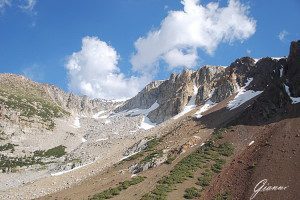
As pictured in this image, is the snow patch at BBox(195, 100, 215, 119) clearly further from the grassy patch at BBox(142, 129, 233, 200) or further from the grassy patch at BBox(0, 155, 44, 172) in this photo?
the grassy patch at BBox(0, 155, 44, 172)

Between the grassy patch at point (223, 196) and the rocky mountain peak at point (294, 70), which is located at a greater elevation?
the rocky mountain peak at point (294, 70)

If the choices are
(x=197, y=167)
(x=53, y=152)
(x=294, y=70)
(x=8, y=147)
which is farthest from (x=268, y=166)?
(x=8, y=147)

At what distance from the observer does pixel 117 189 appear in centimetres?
5319

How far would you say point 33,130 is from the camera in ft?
655

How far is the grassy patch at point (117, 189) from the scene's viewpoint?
168 ft

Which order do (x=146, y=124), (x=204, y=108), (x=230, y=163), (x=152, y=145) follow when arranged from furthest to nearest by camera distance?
(x=146, y=124) < (x=204, y=108) < (x=152, y=145) < (x=230, y=163)

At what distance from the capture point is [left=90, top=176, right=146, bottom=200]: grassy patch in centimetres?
5112

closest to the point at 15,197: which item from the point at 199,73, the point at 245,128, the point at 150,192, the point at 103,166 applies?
the point at 103,166

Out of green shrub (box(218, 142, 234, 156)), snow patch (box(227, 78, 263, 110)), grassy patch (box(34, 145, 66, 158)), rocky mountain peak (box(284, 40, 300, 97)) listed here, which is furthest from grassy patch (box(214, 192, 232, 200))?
grassy patch (box(34, 145, 66, 158))

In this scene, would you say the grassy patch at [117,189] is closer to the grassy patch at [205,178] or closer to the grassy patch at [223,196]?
the grassy patch at [205,178]

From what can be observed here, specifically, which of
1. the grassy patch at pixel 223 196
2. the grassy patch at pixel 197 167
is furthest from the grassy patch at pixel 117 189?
the grassy patch at pixel 223 196

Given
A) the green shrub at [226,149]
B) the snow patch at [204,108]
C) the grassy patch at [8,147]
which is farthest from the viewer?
the grassy patch at [8,147]

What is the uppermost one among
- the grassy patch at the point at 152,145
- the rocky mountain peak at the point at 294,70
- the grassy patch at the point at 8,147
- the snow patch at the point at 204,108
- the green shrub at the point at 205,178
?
the grassy patch at the point at 8,147

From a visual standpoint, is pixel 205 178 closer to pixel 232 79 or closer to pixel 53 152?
pixel 232 79
